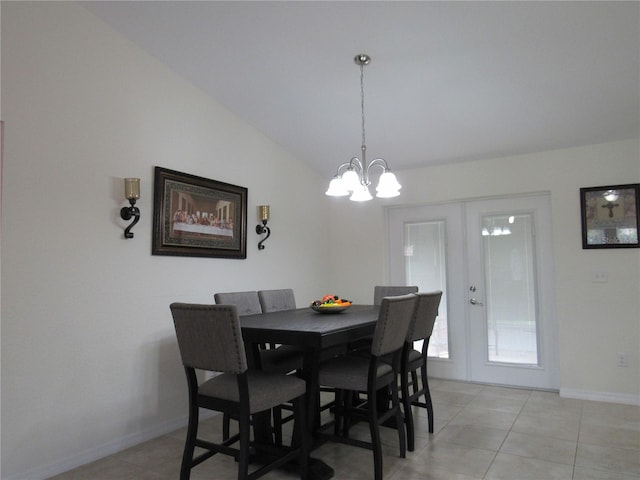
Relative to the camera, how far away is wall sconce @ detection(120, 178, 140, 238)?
2.80 m

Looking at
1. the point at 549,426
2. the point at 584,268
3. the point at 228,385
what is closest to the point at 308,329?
the point at 228,385

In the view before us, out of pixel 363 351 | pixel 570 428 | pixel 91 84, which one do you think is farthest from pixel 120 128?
pixel 570 428

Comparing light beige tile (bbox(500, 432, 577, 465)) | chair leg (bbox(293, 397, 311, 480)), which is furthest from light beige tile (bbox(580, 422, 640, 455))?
chair leg (bbox(293, 397, 311, 480))

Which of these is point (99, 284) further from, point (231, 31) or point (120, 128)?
point (231, 31)

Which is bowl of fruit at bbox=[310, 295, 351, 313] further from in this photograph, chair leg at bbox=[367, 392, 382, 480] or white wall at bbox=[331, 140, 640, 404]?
white wall at bbox=[331, 140, 640, 404]

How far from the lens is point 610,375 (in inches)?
144

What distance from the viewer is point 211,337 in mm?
2010

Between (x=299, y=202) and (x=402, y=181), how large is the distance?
3.85 feet

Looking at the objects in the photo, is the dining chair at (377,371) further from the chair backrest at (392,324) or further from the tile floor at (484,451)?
the tile floor at (484,451)

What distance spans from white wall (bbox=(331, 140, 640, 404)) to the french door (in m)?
0.15

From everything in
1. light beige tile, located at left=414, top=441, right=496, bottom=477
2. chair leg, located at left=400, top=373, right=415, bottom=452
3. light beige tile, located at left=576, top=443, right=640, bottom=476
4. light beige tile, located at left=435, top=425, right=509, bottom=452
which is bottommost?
light beige tile, located at left=435, top=425, right=509, bottom=452

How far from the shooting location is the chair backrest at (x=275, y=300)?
3410 mm

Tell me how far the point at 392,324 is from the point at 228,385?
93cm

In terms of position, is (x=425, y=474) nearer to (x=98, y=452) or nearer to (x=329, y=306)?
(x=329, y=306)
